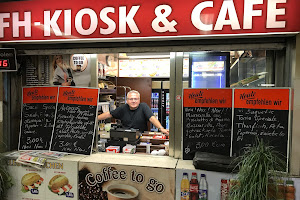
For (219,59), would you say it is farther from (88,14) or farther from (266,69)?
(88,14)

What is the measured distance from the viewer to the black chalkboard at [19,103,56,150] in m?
3.21

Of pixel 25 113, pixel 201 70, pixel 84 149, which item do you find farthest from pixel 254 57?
pixel 25 113

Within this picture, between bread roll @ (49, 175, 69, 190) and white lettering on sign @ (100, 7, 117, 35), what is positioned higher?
white lettering on sign @ (100, 7, 117, 35)

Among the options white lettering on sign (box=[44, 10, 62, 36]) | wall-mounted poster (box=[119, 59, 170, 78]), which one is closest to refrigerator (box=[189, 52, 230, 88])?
white lettering on sign (box=[44, 10, 62, 36])

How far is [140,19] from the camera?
2684 mm

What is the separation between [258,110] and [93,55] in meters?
2.10

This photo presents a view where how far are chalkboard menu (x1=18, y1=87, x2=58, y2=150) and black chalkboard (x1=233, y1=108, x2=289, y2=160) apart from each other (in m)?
2.33

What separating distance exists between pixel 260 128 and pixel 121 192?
5.59ft

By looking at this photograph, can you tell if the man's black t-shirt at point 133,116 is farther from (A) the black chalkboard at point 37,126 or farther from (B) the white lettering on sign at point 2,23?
(B) the white lettering on sign at point 2,23

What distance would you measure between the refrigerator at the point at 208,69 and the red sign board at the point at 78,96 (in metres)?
1.25

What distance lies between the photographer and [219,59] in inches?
116

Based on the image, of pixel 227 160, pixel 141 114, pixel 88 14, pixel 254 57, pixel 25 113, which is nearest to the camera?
pixel 227 160

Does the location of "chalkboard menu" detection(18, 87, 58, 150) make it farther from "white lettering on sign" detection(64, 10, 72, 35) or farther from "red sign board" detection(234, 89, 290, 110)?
"red sign board" detection(234, 89, 290, 110)

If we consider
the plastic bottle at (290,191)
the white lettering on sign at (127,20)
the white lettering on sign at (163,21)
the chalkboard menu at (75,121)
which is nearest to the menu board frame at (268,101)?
the plastic bottle at (290,191)
